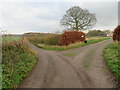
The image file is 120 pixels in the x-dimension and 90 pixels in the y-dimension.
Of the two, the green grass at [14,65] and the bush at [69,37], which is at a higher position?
the bush at [69,37]

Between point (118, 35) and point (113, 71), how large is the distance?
10.2 m

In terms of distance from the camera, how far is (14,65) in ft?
28.0

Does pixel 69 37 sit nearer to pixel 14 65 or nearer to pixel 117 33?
pixel 117 33

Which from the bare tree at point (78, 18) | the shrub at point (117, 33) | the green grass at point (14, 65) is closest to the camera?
the green grass at point (14, 65)

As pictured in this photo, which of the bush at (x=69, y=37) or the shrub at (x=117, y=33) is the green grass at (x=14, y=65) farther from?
the shrub at (x=117, y=33)

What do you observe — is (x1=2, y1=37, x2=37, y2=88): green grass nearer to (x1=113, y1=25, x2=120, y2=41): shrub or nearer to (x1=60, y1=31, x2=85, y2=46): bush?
(x1=60, y1=31, x2=85, y2=46): bush

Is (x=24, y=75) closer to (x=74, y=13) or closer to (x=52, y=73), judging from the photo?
(x=52, y=73)

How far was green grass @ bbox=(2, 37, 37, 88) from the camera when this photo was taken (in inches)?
256

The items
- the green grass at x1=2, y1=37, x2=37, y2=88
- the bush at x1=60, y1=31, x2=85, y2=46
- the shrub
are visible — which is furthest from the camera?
the bush at x1=60, y1=31, x2=85, y2=46

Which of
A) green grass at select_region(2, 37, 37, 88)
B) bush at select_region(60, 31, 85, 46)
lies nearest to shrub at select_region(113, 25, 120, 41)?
bush at select_region(60, 31, 85, 46)

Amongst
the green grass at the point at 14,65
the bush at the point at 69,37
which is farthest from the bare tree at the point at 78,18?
the green grass at the point at 14,65

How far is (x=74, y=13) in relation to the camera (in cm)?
2975

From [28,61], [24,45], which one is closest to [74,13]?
[24,45]

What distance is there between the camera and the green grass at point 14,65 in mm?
6495
